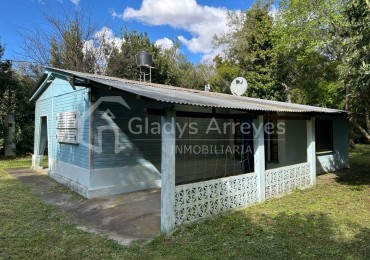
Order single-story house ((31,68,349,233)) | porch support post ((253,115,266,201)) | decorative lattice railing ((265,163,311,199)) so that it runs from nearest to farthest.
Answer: single-story house ((31,68,349,233))
porch support post ((253,115,266,201))
decorative lattice railing ((265,163,311,199))

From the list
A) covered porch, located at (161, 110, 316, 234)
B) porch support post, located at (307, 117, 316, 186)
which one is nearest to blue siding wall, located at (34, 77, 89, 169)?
covered porch, located at (161, 110, 316, 234)

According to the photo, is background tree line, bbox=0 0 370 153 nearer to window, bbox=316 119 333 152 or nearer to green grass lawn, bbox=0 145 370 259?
window, bbox=316 119 333 152

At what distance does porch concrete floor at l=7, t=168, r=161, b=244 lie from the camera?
5457mm

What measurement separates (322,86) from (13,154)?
65.3ft

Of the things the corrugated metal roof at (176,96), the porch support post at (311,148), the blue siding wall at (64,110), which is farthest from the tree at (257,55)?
the blue siding wall at (64,110)

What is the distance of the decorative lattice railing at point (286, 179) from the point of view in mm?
7750

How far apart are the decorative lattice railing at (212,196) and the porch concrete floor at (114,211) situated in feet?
2.23

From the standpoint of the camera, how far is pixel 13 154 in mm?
17859

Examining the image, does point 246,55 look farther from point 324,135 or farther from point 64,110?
point 64,110

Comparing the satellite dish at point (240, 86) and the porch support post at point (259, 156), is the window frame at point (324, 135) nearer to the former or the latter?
the satellite dish at point (240, 86)

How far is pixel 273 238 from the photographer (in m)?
4.98

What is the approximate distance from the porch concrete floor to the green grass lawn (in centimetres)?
30

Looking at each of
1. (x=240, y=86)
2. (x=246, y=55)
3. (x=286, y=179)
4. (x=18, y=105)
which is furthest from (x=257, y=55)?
(x=18, y=105)

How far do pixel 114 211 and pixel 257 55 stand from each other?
20.4m
